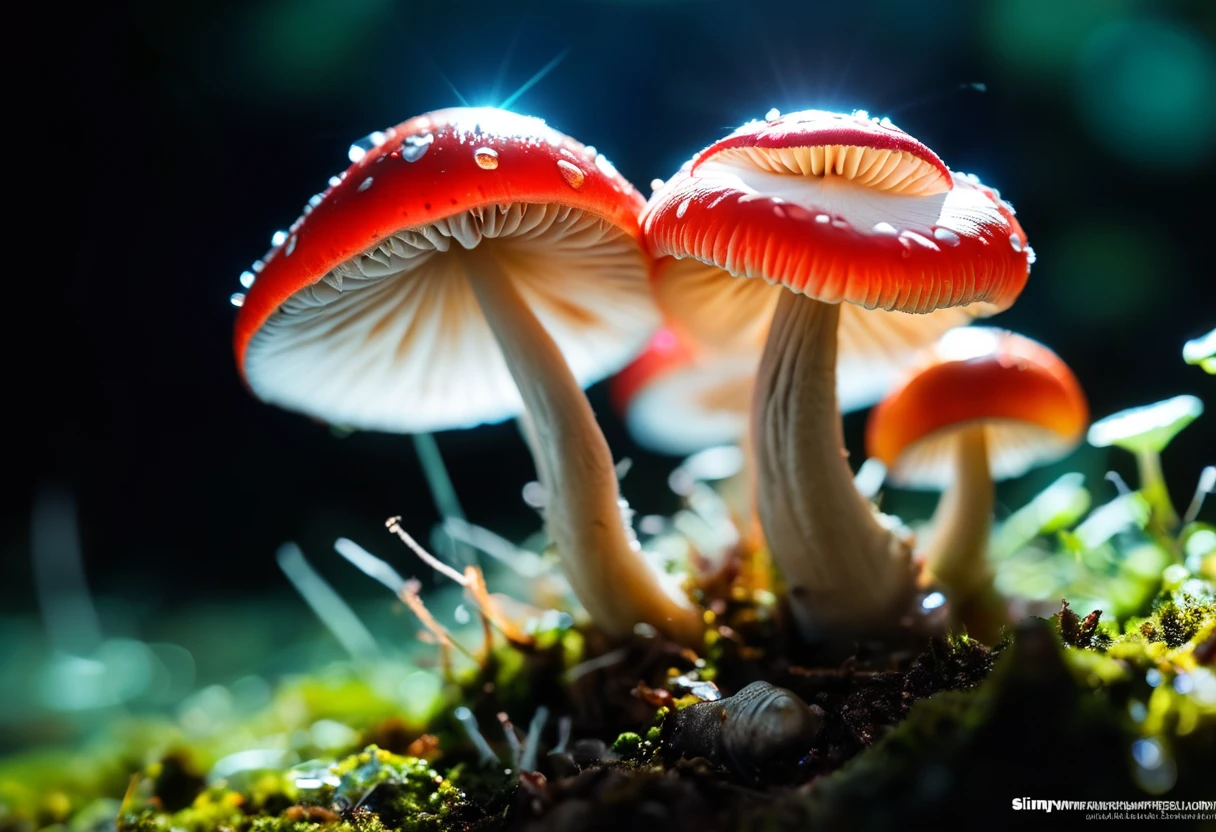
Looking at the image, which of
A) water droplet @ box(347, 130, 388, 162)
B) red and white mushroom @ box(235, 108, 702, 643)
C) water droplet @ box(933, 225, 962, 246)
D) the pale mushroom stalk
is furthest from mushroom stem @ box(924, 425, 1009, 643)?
water droplet @ box(347, 130, 388, 162)

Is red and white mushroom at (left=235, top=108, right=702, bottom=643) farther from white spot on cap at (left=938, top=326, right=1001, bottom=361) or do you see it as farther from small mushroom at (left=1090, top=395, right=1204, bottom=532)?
small mushroom at (left=1090, top=395, right=1204, bottom=532)

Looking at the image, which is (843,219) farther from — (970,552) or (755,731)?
(970,552)

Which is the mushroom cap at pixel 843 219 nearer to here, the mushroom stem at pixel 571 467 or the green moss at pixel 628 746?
the mushroom stem at pixel 571 467

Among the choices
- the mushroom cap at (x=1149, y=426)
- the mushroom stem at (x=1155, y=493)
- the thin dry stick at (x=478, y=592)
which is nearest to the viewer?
the mushroom cap at (x=1149, y=426)

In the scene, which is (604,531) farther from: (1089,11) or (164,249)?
(164,249)

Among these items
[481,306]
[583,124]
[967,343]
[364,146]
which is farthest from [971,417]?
[583,124]

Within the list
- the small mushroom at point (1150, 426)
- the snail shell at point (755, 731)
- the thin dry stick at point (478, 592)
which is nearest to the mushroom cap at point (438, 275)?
the thin dry stick at point (478, 592)
